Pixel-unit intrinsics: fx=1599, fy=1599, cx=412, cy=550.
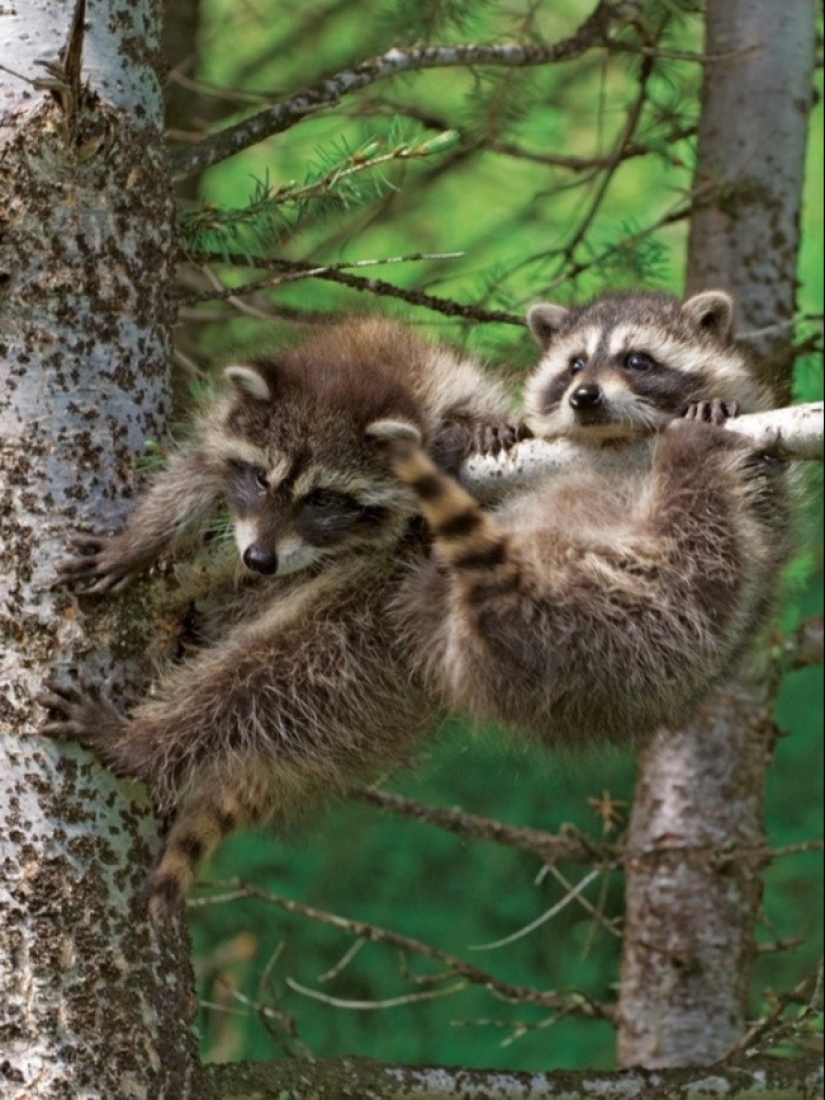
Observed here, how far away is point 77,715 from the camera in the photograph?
2719mm

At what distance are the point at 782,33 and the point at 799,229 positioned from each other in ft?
1.74

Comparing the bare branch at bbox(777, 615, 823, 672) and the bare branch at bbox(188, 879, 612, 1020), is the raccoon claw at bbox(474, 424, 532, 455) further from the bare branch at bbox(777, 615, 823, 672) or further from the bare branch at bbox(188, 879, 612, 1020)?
the bare branch at bbox(777, 615, 823, 672)

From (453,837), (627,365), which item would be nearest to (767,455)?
(627,365)

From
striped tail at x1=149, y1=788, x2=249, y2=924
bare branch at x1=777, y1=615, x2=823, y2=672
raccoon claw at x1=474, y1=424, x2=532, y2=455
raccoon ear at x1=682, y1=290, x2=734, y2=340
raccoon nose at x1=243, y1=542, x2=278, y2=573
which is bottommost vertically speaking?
striped tail at x1=149, y1=788, x2=249, y2=924

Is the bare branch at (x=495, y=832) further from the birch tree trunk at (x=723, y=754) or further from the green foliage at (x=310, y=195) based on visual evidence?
the green foliage at (x=310, y=195)

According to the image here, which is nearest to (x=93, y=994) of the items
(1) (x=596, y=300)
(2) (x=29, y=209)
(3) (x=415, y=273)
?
(2) (x=29, y=209)

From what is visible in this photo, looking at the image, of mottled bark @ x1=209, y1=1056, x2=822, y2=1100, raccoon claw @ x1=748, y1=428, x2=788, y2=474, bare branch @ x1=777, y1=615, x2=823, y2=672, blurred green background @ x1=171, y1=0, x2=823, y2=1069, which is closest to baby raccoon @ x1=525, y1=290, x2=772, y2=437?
raccoon claw @ x1=748, y1=428, x2=788, y2=474

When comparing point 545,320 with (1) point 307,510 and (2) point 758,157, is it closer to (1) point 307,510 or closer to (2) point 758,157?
(1) point 307,510

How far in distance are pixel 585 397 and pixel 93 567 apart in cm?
98

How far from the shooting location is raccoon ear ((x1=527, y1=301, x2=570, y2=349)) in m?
3.60

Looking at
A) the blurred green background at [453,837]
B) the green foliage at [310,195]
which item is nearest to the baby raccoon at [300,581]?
the green foliage at [310,195]

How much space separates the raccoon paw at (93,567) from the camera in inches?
109

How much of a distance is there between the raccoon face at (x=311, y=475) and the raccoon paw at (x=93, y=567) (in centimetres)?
31

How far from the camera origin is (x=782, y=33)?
Result: 4.38 meters
